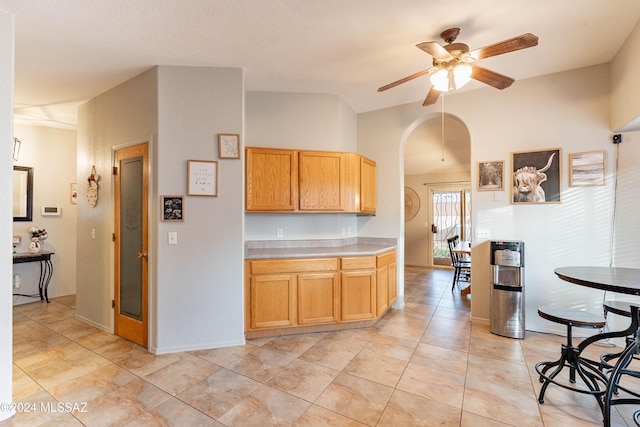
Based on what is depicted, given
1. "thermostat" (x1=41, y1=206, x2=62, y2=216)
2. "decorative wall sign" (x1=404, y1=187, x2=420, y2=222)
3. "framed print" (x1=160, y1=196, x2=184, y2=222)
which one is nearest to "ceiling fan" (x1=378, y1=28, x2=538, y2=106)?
"framed print" (x1=160, y1=196, x2=184, y2=222)

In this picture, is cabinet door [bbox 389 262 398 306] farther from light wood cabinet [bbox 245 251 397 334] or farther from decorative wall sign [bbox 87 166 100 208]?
decorative wall sign [bbox 87 166 100 208]

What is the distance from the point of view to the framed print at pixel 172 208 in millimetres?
2801

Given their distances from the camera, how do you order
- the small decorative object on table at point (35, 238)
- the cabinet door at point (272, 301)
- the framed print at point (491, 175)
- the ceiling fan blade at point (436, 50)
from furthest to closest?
the small decorative object on table at point (35, 238) → the framed print at point (491, 175) → the cabinet door at point (272, 301) → the ceiling fan blade at point (436, 50)

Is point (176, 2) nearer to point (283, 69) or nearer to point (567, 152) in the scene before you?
point (283, 69)

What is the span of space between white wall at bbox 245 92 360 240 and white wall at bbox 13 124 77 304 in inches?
138

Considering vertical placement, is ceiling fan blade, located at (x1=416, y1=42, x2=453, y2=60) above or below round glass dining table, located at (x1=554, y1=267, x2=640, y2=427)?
above

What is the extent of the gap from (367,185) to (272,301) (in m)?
1.99

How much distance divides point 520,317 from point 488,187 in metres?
1.50

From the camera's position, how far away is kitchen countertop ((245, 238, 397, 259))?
10.4ft

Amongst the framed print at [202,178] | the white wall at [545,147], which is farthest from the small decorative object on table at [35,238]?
the white wall at [545,147]

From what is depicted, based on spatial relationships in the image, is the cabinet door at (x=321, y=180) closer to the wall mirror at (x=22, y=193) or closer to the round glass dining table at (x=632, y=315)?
the round glass dining table at (x=632, y=315)

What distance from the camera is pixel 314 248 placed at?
12.0 ft

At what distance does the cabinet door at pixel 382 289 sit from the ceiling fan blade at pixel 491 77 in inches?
87.1

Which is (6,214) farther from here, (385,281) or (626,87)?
(626,87)
